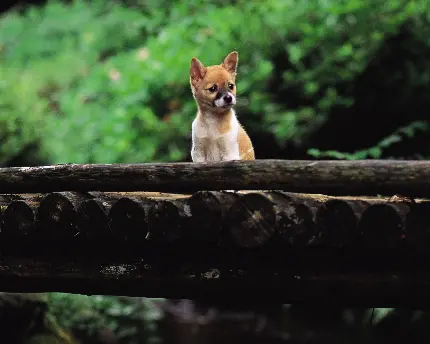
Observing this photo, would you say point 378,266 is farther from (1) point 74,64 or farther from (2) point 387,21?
(1) point 74,64

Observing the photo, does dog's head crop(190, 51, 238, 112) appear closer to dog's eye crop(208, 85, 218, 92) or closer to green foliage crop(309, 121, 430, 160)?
dog's eye crop(208, 85, 218, 92)

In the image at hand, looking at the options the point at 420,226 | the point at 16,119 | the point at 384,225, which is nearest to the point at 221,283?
the point at 384,225

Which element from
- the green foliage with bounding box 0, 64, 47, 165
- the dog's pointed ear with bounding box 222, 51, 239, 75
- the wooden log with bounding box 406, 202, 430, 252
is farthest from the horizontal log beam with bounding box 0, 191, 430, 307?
the green foliage with bounding box 0, 64, 47, 165

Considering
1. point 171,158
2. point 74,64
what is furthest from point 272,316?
point 74,64

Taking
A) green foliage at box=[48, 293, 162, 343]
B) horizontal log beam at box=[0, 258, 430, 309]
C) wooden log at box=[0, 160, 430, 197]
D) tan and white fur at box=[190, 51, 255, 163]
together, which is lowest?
green foliage at box=[48, 293, 162, 343]

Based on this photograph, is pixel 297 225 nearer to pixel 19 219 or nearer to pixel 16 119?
pixel 19 219

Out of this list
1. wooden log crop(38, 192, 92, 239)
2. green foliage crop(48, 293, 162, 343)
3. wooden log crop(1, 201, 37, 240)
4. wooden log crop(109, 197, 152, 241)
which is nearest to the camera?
wooden log crop(109, 197, 152, 241)

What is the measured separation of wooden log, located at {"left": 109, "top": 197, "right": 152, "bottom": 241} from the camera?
9.72 feet

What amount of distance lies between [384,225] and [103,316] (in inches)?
138

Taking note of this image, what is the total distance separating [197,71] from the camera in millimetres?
3643

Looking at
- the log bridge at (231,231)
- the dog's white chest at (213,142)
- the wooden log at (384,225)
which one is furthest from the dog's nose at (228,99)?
the wooden log at (384,225)

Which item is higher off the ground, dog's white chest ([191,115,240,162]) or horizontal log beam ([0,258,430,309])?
dog's white chest ([191,115,240,162])

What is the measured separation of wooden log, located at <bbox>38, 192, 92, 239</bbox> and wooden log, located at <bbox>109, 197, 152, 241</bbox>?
213mm

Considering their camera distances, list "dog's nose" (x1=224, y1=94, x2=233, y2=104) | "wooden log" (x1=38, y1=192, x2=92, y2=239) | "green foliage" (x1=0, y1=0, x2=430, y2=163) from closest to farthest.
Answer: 1. "wooden log" (x1=38, y1=192, x2=92, y2=239)
2. "dog's nose" (x1=224, y1=94, x2=233, y2=104)
3. "green foliage" (x1=0, y1=0, x2=430, y2=163)
